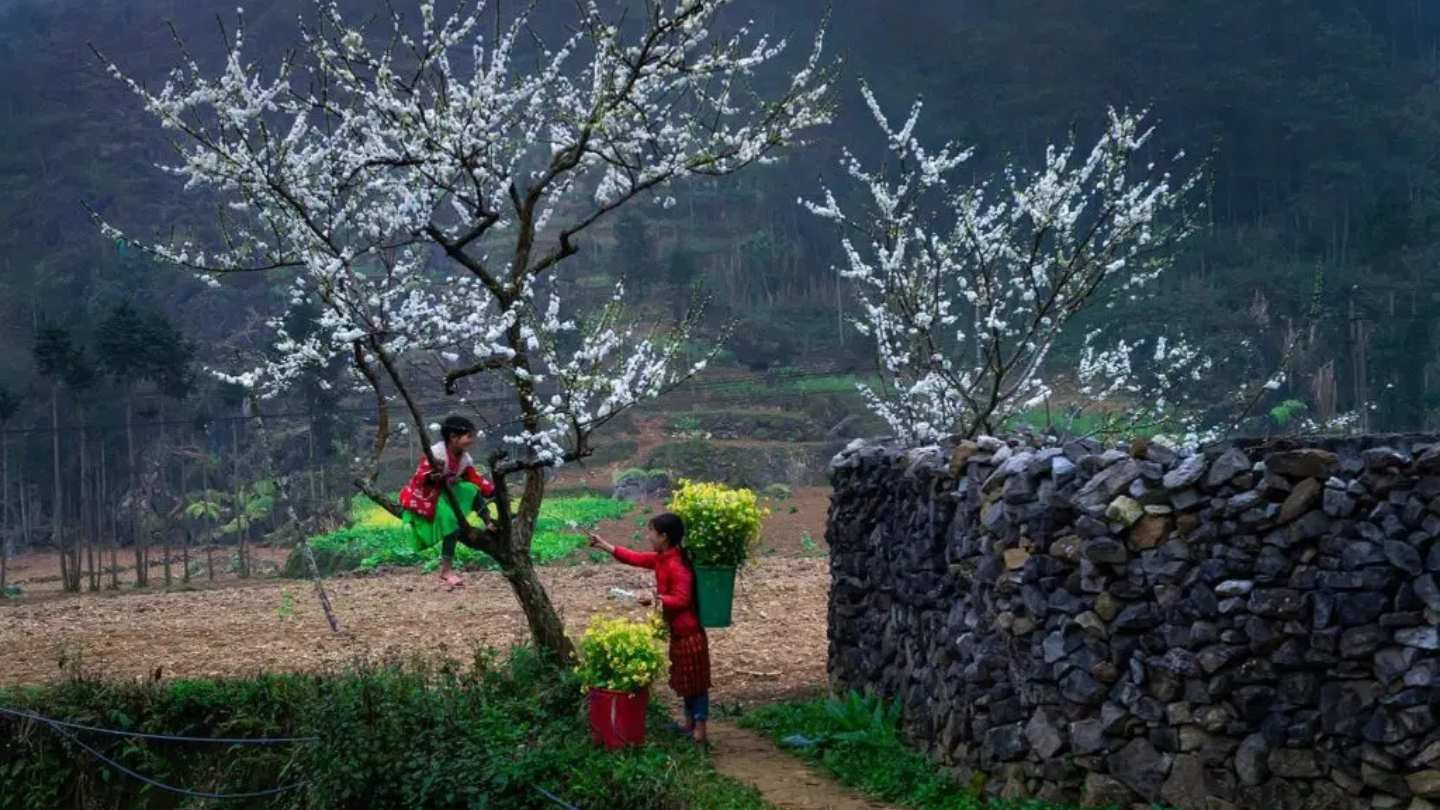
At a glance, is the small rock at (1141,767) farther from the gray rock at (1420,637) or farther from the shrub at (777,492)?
the shrub at (777,492)

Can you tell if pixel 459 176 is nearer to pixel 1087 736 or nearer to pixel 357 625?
pixel 357 625

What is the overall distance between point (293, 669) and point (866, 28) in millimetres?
44600

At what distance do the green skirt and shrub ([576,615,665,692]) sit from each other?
1538 millimetres

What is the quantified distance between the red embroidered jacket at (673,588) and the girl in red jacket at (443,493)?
1.31 m

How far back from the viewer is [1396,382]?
27.1 meters

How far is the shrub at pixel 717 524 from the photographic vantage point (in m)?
8.05

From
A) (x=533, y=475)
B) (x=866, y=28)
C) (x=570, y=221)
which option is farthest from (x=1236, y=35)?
(x=533, y=475)

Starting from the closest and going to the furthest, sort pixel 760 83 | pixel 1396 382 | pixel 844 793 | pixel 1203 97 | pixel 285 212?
pixel 844 793 → pixel 285 212 → pixel 1396 382 → pixel 1203 97 → pixel 760 83

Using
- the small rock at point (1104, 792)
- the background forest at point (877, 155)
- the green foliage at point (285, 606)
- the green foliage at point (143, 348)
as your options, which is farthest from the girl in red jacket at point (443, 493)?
the background forest at point (877, 155)

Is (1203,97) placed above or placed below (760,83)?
below

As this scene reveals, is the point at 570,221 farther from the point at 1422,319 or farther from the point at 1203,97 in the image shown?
the point at 1422,319

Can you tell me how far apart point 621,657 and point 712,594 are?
87 cm

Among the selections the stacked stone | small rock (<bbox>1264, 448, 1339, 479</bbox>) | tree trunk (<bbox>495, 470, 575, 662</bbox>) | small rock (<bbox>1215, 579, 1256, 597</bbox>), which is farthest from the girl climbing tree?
small rock (<bbox>1264, 448, 1339, 479</bbox>)

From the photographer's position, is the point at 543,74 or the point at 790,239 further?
the point at 790,239
